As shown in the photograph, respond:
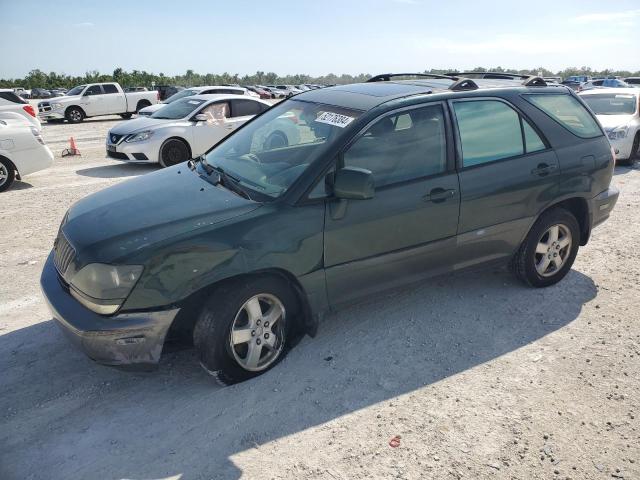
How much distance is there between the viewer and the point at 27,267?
16.5ft

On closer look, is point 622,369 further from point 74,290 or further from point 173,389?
point 74,290

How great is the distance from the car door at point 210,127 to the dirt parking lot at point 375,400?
20.7ft

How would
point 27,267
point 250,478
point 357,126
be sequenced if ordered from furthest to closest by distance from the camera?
point 27,267, point 357,126, point 250,478

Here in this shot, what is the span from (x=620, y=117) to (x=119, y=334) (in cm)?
1065

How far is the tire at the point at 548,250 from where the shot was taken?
4.32 metres

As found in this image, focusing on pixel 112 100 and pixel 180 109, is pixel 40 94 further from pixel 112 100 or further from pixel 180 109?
pixel 180 109

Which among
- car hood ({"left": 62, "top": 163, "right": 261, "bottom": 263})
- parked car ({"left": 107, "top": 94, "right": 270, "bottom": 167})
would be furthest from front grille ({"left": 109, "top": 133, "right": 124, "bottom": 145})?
car hood ({"left": 62, "top": 163, "right": 261, "bottom": 263})

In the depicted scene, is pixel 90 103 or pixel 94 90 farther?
pixel 94 90

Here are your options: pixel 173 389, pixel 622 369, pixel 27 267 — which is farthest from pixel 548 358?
pixel 27 267

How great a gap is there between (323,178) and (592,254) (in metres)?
3.65

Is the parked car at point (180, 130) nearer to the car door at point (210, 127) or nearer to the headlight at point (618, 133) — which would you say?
the car door at point (210, 127)

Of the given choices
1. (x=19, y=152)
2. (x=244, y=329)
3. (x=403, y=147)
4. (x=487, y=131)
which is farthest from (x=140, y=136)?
(x=244, y=329)

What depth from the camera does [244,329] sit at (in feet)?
10.3

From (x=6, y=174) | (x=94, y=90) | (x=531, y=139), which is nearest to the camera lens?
(x=531, y=139)
